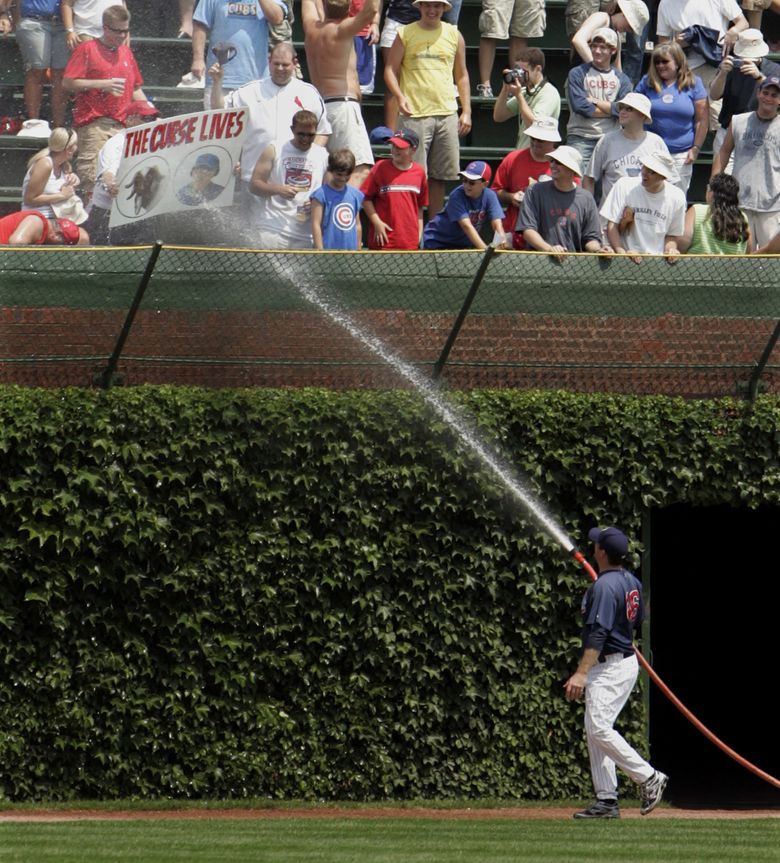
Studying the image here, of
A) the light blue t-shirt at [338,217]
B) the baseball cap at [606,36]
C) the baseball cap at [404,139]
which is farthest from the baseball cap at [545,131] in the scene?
the baseball cap at [606,36]

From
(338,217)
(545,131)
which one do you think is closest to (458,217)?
(338,217)

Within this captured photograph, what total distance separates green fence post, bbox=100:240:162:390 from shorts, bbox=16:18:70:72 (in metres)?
5.67

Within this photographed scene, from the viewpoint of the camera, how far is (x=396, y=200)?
14.2 m

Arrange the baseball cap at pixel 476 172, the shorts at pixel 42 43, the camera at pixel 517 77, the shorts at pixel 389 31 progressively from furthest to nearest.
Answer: the shorts at pixel 389 31
the shorts at pixel 42 43
the camera at pixel 517 77
the baseball cap at pixel 476 172

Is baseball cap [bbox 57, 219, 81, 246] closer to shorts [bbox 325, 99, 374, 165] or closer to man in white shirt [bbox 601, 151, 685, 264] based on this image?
shorts [bbox 325, 99, 374, 165]

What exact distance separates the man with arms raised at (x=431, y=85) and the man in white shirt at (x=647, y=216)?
9.40 feet

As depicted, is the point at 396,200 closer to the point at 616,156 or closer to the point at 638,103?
the point at 616,156

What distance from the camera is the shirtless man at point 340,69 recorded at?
1519cm

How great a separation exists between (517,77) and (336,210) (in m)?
3.47

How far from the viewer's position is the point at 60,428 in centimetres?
1142

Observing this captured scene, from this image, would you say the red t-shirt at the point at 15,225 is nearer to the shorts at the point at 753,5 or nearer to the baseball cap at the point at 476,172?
the baseball cap at the point at 476,172

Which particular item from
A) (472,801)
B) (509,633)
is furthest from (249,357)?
(472,801)

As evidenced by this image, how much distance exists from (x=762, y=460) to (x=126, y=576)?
4.73 metres

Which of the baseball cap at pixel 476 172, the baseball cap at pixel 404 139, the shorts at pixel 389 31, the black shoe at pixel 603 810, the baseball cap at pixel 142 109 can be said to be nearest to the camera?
the black shoe at pixel 603 810
